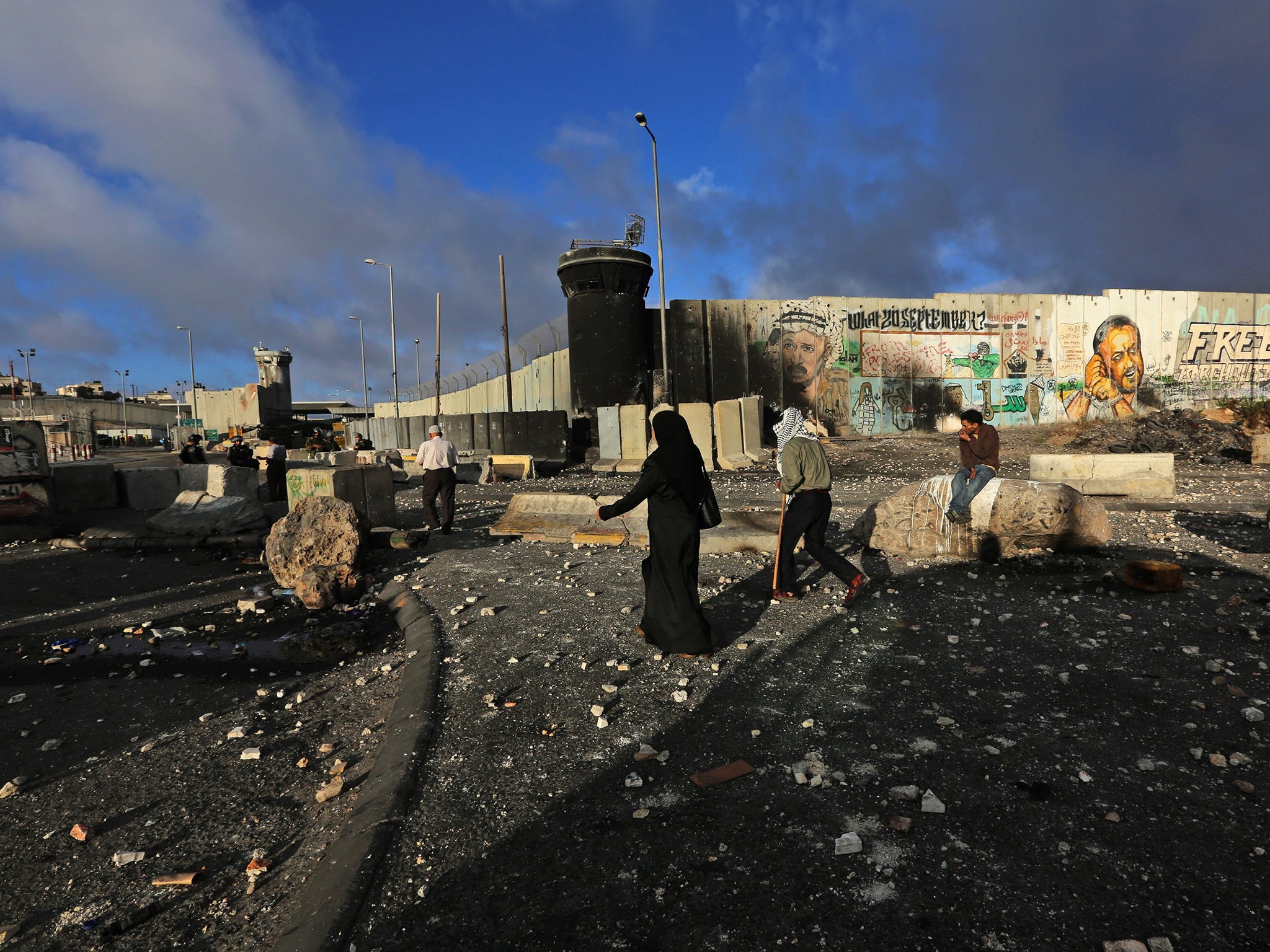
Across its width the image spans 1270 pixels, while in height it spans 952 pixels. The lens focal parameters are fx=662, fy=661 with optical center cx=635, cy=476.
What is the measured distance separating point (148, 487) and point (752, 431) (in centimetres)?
1353

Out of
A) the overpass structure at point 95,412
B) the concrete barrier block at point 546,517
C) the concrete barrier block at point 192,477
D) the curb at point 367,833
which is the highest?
the overpass structure at point 95,412

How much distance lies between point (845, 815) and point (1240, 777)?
1709 millimetres

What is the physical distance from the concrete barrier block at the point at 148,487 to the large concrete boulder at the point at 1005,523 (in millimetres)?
12551

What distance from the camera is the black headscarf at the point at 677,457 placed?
4.41 meters

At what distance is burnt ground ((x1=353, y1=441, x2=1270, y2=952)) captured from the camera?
6.86 feet

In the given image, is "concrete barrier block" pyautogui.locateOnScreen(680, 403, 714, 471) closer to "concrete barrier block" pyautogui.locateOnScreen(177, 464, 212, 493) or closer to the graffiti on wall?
the graffiti on wall

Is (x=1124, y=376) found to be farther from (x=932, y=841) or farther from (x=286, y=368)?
(x=286, y=368)

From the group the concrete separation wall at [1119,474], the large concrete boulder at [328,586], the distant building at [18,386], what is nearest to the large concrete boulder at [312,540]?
the large concrete boulder at [328,586]

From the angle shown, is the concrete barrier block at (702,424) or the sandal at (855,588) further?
the concrete barrier block at (702,424)

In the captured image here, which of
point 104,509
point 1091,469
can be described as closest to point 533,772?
point 1091,469

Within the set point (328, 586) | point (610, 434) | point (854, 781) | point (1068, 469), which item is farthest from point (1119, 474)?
point (328, 586)

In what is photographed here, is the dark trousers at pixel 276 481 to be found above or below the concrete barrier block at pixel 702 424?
below

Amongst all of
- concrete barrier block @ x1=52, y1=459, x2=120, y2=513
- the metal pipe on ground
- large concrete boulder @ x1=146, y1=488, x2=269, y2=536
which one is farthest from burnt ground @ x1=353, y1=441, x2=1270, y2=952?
concrete barrier block @ x1=52, y1=459, x2=120, y2=513

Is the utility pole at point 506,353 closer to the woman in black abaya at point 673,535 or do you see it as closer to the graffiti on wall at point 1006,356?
the graffiti on wall at point 1006,356
